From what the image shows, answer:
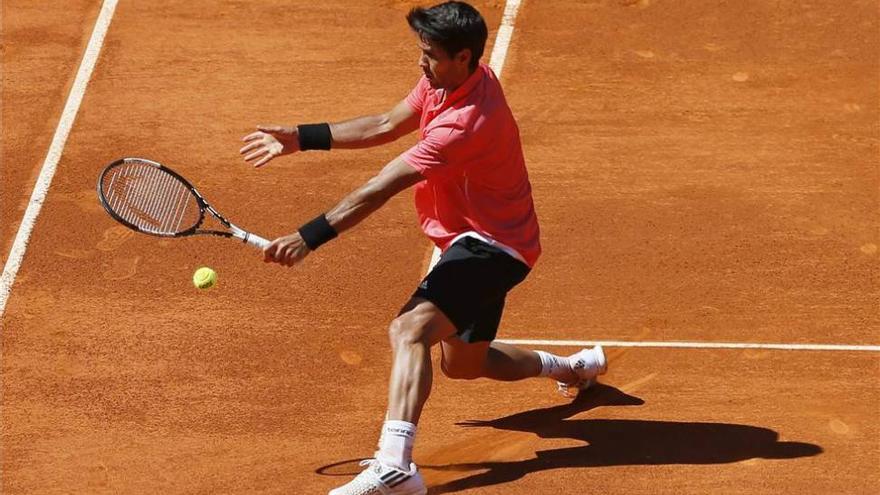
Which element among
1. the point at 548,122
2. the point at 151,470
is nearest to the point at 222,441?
the point at 151,470

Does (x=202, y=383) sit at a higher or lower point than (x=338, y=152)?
lower

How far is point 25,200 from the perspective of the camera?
1059 centimetres

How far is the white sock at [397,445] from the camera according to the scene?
7301mm

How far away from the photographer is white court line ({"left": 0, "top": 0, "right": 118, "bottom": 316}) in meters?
9.91

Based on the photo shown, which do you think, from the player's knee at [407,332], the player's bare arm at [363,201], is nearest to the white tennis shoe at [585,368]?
the player's knee at [407,332]

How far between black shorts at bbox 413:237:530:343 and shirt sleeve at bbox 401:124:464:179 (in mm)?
479

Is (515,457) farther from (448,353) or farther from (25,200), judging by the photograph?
(25,200)

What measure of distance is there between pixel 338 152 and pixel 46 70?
2.59 meters

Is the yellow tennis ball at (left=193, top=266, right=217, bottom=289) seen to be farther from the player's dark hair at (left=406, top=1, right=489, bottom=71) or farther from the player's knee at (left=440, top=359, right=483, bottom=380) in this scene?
the player's dark hair at (left=406, top=1, right=489, bottom=71)

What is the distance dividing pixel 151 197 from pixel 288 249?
135 centimetres

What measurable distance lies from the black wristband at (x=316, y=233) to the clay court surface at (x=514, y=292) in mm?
1384

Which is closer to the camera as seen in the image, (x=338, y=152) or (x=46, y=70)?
(x=338, y=152)

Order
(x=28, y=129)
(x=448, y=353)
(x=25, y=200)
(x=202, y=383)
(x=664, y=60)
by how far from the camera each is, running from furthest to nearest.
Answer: (x=664, y=60) < (x=28, y=129) < (x=25, y=200) < (x=202, y=383) < (x=448, y=353)

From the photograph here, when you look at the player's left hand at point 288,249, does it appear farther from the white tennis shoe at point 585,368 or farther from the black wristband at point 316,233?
the white tennis shoe at point 585,368
